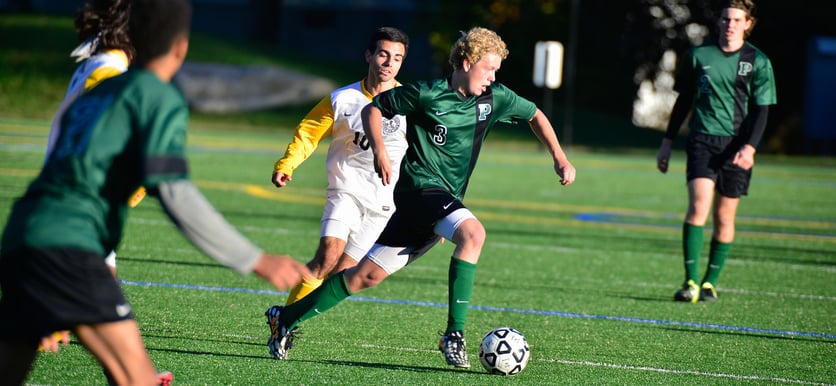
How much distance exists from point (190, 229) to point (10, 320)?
611 millimetres

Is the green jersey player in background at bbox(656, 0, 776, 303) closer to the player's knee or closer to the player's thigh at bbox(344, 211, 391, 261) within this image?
the player's thigh at bbox(344, 211, 391, 261)

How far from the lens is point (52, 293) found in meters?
3.18

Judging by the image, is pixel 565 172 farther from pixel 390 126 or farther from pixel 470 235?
pixel 390 126

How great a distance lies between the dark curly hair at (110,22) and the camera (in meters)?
4.68

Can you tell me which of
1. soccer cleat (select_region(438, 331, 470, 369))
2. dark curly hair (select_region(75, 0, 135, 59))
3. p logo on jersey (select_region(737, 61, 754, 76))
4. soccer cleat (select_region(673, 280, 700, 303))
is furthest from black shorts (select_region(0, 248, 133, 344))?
p logo on jersey (select_region(737, 61, 754, 76))

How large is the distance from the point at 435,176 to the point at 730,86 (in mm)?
3466

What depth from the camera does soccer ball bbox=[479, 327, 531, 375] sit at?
543 centimetres

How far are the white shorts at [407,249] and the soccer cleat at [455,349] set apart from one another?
1.50ft

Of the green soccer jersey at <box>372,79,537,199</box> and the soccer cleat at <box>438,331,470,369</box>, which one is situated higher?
the green soccer jersey at <box>372,79,537,199</box>

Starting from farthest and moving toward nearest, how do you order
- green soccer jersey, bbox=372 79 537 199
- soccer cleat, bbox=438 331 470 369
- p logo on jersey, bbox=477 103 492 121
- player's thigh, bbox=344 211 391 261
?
player's thigh, bbox=344 211 391 261
p logo on jersey, bbox=477 103 492 121
green soccer jersey, bbox=372 79 537 199
soccer cleat, bbox=438 331 470 369

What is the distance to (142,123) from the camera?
10.6ft

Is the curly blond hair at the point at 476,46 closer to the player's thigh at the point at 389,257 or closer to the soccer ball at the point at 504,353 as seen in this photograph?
the player's thigh at the point at 389,257

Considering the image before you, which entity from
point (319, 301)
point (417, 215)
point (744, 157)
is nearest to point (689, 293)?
A: point (744, 157)

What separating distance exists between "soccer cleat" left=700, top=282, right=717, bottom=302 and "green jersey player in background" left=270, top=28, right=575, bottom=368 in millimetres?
3081
